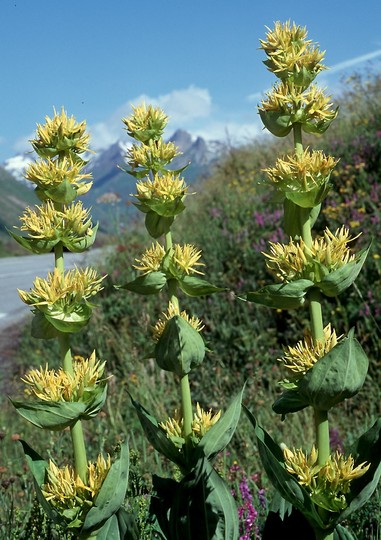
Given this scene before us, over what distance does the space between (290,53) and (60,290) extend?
0.94 meters

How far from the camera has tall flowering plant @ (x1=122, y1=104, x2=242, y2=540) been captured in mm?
Result: 1973

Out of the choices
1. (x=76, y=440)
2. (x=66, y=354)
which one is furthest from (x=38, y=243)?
(x=76, y=440)

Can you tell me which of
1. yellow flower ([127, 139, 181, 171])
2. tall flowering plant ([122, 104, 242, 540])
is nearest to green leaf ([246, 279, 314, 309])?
tall flowering plant ([122, 104, 242, 540])

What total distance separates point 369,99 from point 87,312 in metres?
11.7

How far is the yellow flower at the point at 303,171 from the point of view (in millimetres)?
1948

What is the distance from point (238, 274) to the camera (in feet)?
22.9

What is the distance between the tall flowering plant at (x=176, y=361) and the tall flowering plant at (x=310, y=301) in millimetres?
189

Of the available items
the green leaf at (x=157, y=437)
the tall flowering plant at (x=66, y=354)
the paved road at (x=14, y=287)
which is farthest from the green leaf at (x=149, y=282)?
the paved road at (x=14, y=287)

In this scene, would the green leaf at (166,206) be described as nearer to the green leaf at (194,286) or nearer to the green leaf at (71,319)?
the green leaf at (194,286)

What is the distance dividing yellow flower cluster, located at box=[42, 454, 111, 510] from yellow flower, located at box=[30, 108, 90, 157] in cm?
90

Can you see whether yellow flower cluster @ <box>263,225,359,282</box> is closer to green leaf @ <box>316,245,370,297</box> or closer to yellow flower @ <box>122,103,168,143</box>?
green leaf @ <box>316,245,370,297</box>

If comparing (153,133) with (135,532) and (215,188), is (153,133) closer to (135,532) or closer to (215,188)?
(135,532)

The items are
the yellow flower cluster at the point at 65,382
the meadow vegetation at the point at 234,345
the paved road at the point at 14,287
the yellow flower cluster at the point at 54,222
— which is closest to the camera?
the yellow flower cluster at the point at 65,382

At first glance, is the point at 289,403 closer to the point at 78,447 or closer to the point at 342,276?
the point at 342,276
